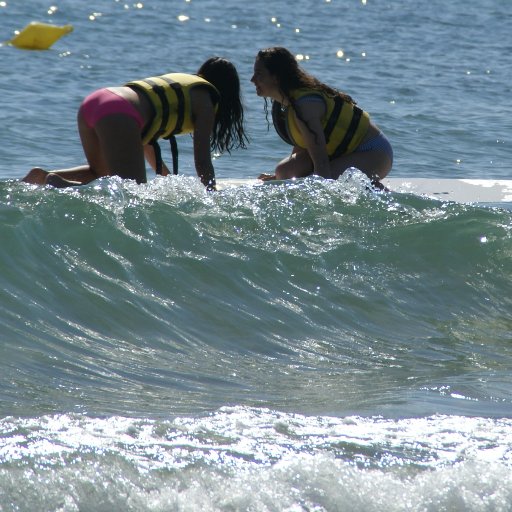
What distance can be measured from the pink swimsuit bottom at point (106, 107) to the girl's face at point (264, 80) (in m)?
0.81

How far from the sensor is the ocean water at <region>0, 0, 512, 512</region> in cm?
289

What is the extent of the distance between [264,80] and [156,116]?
29.3 inches

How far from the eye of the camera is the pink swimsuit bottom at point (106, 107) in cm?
505

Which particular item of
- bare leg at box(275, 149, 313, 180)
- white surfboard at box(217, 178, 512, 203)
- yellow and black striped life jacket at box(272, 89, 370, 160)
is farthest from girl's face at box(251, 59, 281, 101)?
white surfboard at box(217, 178, 512, 203)

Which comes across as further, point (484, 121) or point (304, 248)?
point (484, 121)

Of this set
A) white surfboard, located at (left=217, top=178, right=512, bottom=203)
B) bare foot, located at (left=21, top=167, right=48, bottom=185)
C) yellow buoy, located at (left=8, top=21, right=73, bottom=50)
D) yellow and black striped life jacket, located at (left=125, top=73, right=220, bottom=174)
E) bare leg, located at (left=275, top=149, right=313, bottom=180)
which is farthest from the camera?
white surfboard, located at (left=217, top=178, right=512, bottom=203)

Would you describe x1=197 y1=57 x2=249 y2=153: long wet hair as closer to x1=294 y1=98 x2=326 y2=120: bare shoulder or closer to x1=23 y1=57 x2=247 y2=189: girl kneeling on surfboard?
x1=23 y1=57 x2=247 y2=189: girl kneeling on surfboard

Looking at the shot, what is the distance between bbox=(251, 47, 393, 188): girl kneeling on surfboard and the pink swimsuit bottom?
844 millimetres

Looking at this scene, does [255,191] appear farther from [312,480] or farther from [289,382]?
[312,480]

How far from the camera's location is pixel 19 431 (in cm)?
305

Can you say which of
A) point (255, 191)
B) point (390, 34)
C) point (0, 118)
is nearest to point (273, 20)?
point (390, 34)

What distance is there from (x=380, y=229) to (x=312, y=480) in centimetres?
307

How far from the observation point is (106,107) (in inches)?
199

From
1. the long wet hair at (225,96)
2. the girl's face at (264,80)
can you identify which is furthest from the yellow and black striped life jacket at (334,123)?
the long wet hair at (225,96)
